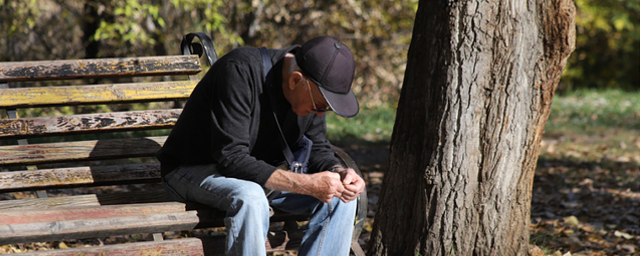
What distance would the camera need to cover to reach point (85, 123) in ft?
11.3

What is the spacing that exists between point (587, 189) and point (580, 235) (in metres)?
1.37

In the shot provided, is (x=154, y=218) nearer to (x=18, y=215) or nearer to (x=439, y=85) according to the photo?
(x=18, y=215)

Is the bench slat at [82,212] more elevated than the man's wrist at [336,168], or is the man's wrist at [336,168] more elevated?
the man's wrist at [336,168]

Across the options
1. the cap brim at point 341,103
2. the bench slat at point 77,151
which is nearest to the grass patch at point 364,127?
the bench slat at point 77,151

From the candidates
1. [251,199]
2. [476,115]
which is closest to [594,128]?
[476,115]

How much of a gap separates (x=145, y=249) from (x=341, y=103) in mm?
1046

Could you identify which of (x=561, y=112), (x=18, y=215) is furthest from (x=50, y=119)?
(x=561, y=112)

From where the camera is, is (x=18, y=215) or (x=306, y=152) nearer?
(x=18, y=215)

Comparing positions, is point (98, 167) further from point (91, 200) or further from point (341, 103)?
point (341, 103)

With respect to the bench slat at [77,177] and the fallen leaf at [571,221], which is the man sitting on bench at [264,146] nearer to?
the bench slat at [77,177]

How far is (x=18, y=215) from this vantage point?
2.51 meters

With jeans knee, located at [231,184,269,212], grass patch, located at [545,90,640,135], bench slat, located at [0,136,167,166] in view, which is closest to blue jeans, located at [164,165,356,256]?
jeans knee, located at [231,184,269,212]

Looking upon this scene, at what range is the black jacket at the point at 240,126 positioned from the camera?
2.69m

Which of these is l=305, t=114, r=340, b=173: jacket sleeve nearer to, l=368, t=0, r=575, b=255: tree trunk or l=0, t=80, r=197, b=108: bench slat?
l=368, t=0, r=575, b=255: tree trunk
